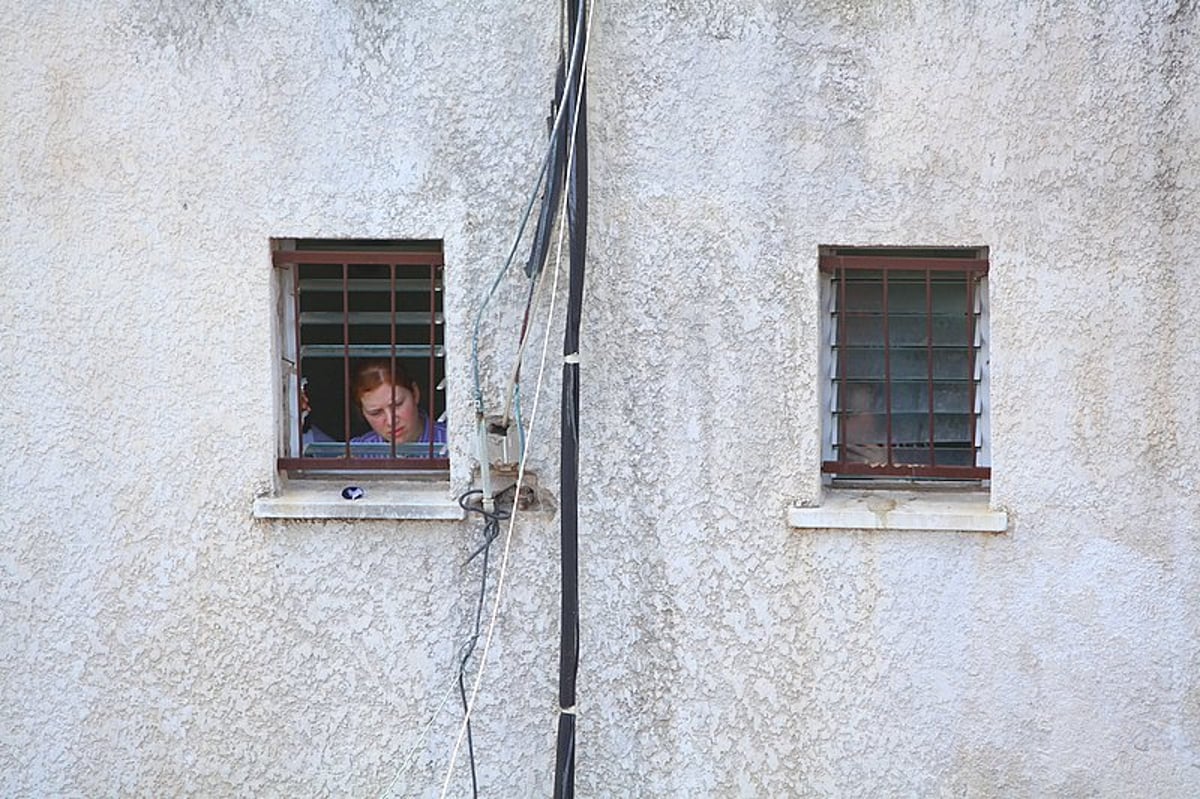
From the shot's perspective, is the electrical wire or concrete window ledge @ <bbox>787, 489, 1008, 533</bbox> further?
concrete window ledge @ <bbox>787, 489, 1008, 533</bbox>

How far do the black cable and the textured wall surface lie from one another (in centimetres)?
5

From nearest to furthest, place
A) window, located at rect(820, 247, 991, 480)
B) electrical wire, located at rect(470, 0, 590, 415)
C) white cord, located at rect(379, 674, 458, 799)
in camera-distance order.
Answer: electrical wire, located at rect(470, 0, 590, 415) < white cord, located at rect(379, 674, 458, 799) < window, located at rect(820, 247, 991, 480)

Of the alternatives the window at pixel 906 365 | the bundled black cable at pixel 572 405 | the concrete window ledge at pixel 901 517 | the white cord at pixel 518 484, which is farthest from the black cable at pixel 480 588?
the window at pixel 906 365

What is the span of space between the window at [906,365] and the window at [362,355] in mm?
1462

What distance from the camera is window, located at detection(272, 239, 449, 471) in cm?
505

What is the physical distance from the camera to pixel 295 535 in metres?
4.89

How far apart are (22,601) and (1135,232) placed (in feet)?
13.5

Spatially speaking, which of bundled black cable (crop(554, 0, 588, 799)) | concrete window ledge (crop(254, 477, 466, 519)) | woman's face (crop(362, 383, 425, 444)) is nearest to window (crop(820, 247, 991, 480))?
bundled black cable (crop(554, 0, 588, 799))

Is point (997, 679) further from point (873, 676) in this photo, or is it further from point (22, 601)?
point (22, 601)

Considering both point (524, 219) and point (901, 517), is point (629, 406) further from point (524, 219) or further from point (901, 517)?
point (901, 517)

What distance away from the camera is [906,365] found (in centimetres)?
511

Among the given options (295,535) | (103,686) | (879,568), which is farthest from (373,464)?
(879,568)

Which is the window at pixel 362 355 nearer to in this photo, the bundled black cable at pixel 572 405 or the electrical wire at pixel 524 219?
the electrical wire at pixel 524 219

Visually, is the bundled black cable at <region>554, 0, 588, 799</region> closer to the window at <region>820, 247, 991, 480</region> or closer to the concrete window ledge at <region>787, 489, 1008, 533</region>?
the concrete window ledge at <region>787, 489, 1008, 533</region>
